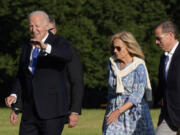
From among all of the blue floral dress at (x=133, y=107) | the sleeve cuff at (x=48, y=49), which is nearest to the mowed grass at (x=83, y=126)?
the blue floral dress at (x=133, y=107)

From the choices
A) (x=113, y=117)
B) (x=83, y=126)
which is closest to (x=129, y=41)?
(x=113, y=117)

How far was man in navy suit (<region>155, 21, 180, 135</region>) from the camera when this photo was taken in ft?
20.9

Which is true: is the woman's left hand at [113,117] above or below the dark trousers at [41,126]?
below

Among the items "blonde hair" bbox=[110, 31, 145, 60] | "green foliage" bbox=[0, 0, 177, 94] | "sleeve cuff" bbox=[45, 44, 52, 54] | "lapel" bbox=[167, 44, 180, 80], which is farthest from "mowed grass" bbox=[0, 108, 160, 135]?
"sleeve cuff" bbox=[45, 44, 52, 54]

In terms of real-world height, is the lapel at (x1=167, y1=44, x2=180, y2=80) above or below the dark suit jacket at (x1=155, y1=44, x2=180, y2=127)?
above

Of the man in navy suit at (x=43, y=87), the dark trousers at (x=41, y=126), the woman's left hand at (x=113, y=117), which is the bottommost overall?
the woman's left hand at (x=113, y=117)

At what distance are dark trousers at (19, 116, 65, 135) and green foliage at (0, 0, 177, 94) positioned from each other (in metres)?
18.1

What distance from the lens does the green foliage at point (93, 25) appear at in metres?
24.4

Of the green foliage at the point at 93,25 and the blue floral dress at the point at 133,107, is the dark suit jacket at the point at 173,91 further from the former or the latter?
the green foliage at the point at 93,25

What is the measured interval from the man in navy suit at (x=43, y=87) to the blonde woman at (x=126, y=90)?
918mm

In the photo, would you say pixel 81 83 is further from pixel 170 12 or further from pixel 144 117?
pixel 170 12

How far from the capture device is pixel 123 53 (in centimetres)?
675

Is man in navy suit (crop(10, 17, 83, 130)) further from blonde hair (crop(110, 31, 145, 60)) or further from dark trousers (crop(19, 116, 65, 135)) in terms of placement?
blonde hair (crop(110, 31, 145, 60))

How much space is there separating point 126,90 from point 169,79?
0.58 meters
